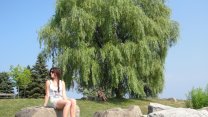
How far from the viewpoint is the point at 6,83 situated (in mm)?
55719

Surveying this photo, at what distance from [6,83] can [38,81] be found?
5445 millimetres

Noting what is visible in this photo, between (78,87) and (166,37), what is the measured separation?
792 cm

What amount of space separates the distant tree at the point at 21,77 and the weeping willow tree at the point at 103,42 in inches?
828

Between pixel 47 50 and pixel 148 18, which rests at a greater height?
pixel 148 18

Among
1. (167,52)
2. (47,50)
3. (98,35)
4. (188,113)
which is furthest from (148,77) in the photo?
(188,113)

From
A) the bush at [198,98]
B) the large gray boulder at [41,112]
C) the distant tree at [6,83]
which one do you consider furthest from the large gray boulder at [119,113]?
the distant tree at [6,83]

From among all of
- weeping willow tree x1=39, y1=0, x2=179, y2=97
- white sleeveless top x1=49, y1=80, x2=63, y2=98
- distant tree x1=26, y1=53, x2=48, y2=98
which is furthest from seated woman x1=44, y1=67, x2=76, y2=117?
distant tree x1=26, y1=53, x2=48, y2=98

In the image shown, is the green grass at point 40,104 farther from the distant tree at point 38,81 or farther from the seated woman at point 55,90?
the distant tree at point 38,81

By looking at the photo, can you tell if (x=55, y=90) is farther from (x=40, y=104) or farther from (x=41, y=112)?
(x=40, y=104)

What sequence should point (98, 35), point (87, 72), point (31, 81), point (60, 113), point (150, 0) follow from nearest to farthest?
point (60, 113)
point (87, 72)
point (98, 35)
point (150, 0)
point (31, 81)

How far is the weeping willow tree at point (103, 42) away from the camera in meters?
29.4

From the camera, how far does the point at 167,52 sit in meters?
34.4

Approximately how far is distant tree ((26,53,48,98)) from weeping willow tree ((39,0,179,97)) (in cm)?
2104

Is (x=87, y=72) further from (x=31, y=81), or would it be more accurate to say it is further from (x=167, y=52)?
(x=31, y=81)
